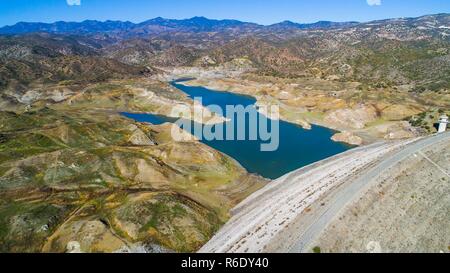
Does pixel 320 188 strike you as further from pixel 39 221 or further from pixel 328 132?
pixel 328 132

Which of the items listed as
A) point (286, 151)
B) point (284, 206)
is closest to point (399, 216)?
point (284, 206)

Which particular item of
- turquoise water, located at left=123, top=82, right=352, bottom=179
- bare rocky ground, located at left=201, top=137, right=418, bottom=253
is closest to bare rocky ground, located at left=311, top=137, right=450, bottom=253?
bare rocky ground, located at left=201, top=137, right=418, bottom=253

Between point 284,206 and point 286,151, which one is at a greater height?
point 284,206

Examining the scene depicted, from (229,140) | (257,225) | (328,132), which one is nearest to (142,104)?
(229,140)

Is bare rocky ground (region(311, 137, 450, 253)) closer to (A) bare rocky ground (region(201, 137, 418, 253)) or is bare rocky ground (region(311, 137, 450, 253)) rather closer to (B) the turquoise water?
(A) bare rocky ground (region(201, 137, 418, 253))

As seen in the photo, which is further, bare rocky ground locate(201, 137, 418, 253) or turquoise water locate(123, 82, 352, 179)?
turquoise water locate(123, 82, 352, 179)

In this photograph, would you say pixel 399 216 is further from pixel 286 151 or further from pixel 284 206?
pixel 286 151

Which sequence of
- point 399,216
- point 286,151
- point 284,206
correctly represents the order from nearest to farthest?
point 399,216 < point 284,206 < point 286,151

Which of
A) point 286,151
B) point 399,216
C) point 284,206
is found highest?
point 284,206

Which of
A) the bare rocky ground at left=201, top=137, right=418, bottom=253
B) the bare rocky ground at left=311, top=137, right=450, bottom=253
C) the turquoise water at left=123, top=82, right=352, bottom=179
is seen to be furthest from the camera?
the turquoise water at left=123, top=82, right=352, bottom=179
